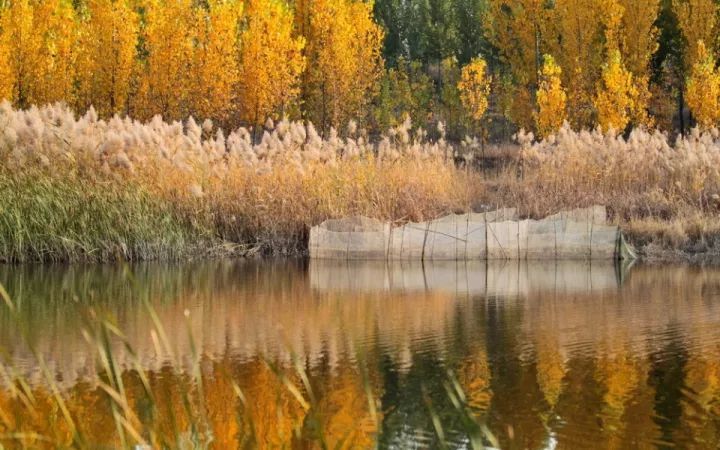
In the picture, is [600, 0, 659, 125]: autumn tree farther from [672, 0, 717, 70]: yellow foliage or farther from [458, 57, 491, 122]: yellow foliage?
[458, 57, 491, 122]: yellow foliage

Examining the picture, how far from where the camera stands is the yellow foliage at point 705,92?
81.6 feet

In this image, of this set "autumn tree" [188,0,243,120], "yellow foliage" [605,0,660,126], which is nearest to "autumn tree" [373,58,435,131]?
"yellow foliage" [605,0,660,126]

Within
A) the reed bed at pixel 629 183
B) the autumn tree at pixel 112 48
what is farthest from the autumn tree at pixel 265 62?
the reed bed at pixel 629 183

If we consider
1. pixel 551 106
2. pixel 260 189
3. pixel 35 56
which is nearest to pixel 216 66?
pixel 35 56

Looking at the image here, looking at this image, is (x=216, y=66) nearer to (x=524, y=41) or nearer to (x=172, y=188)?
(x=172, y=188)

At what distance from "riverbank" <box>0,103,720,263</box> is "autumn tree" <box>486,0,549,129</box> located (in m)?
11.9

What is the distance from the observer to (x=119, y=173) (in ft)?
45.5

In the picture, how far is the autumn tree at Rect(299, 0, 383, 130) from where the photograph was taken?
26.1 metres

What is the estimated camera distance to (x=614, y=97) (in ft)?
78.9

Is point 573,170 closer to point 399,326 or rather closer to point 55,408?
point 399,326

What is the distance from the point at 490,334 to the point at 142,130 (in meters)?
7.66

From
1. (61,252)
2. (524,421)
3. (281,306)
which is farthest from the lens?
(61,252)

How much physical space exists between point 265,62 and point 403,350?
17810mm

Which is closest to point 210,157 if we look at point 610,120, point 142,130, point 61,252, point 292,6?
point 142,130
